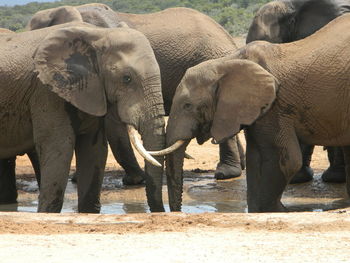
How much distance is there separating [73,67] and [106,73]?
0.33 m

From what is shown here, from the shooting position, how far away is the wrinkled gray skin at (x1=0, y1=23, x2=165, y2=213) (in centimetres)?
939

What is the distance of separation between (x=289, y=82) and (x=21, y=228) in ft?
10.2

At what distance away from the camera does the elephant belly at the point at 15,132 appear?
386 inches

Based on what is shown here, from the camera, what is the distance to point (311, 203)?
11.4 meters

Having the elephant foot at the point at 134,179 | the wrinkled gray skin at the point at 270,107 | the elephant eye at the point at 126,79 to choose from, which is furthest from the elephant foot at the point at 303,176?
the elephant eye at the point at 126,79

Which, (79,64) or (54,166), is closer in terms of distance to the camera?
(54,166)

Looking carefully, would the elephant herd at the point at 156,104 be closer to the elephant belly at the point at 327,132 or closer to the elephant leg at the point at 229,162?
the elephant belly at the point at 327,132

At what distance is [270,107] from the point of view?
9773 millimetres

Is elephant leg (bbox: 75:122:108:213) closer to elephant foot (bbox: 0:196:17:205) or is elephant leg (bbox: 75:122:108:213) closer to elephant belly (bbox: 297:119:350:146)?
elephant foot (bbox: 0:196:17:205)

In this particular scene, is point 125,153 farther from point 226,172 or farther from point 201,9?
point 201,9

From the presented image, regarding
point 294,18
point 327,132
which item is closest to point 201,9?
point 294,18

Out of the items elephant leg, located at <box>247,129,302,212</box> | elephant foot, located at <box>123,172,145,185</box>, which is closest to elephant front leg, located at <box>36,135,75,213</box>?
elephant leg, located at <box>247,129,302,212</box>

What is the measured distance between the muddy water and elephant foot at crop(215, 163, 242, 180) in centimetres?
7

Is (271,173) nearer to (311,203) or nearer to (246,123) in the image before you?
(246,123)
